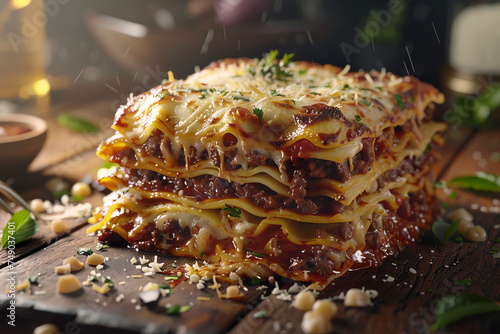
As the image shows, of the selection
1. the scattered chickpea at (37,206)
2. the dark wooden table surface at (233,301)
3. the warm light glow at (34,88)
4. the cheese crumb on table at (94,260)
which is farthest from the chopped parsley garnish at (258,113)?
the warm light glow at (34,88)

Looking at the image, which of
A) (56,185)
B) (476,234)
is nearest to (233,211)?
(476,234)

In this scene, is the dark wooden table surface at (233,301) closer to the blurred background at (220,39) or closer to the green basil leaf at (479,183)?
the green basil leaf at (479,183)

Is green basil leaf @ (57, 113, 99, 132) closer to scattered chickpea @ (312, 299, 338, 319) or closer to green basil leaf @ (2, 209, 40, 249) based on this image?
green basil leaf @ (2, 209, 40, 249)

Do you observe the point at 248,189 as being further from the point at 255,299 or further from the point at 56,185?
the point at 56,185

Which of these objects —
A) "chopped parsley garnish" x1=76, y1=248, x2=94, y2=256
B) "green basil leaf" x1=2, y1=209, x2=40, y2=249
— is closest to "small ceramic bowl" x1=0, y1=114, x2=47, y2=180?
"green basil leaf" x1=2, y1=209, x2=40, y2=249

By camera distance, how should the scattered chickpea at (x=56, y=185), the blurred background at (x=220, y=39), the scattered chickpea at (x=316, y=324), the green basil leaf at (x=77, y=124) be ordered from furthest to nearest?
the blurred background at (x=220, y=39) → the green basil leaf at (x=77, y=124) → the scattered chickpea at (x=56, y=185) → the scattered chickpea at (x=316, y=324)

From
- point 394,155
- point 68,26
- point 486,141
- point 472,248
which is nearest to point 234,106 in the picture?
point 394,155
